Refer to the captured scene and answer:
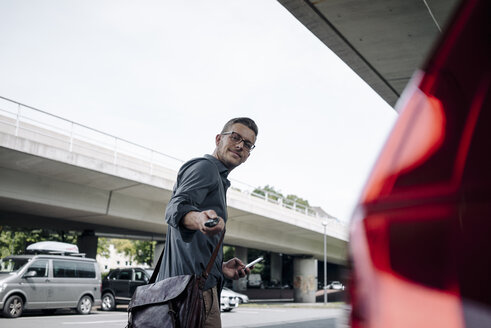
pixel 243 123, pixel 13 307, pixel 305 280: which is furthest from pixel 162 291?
pixel 305 280

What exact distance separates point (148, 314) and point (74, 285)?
597 inches

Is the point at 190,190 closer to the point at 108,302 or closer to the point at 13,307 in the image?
the point at 13,307

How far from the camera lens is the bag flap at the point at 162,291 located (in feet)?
7.36

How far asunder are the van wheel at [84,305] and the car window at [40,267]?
5.93 ft

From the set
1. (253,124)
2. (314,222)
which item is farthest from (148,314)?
(314,222)

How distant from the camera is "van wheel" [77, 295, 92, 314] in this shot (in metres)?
16.4

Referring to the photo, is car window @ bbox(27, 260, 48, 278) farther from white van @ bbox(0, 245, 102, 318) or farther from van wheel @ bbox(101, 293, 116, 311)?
van wheel @ bbox(101, 293, 116, 311)

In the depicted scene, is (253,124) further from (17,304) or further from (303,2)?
(17,304)

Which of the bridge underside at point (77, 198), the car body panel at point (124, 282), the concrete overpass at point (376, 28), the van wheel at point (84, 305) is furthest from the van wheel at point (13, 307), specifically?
the concrete overpass at point (376, 28)

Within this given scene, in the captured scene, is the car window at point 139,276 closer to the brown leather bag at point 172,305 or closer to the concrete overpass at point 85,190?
the concrete overpass at point 85,190

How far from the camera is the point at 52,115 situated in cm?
1722

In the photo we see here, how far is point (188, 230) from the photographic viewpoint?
2.33m

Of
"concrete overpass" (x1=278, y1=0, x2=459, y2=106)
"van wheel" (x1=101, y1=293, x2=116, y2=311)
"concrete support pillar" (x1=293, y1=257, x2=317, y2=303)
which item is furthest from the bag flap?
"concrete support pillar" (x1=293, y1=257, x2=317, y2=303)

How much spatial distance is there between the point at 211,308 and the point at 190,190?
0.60 m
